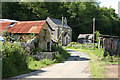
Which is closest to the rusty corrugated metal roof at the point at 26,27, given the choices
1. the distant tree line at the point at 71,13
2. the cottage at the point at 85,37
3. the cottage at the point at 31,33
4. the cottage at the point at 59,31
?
the cottage at the point at 31,33

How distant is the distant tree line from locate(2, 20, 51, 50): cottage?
847 inches

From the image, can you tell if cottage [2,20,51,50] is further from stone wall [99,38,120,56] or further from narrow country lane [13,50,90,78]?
stone wall [99,38,120,56]

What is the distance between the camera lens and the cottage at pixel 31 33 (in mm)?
16578

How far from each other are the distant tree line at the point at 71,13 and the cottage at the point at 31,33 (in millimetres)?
21515

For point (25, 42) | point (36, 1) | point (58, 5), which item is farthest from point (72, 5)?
point (25, 42)

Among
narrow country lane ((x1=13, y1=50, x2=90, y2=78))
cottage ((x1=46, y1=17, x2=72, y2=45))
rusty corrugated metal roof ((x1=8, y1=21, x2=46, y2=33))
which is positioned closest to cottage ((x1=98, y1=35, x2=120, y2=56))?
narrow country lane ((x1=13, y1=50, x2=90, y2=78))

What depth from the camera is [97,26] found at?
64438 mm

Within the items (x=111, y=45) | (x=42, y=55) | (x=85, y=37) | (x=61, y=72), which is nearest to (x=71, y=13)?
(x=85, y=37)

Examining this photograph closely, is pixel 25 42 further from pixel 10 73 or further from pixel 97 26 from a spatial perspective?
pixel 97 26

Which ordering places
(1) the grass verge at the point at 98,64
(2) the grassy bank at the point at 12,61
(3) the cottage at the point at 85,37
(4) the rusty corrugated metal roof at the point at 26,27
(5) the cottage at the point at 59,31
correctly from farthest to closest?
(3) the cottage at the point at 85,37 < (5) the cottage at the point at 59,31 < (4) the rusty corrugated metal roof at the point at 26,27 < (1) the grass verge at the point at 98,64 < (2) the grassy bank at the point at 12,61

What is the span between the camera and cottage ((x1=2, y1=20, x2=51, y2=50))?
16.6 m

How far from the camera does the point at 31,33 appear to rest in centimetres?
1675

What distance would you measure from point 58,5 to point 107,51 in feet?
122

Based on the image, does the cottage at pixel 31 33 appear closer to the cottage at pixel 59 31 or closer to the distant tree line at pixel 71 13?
the cottage at pixel 59 31
